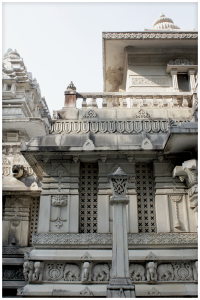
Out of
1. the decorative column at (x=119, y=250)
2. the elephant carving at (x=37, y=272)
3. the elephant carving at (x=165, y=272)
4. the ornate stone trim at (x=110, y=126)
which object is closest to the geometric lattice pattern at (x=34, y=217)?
the elephant carving at (x=37, y=272)

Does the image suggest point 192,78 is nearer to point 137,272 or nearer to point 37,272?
point 137,272

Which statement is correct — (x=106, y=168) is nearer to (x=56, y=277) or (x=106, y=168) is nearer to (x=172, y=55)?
(x=56, y=277)

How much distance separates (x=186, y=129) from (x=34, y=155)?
5.67 meters

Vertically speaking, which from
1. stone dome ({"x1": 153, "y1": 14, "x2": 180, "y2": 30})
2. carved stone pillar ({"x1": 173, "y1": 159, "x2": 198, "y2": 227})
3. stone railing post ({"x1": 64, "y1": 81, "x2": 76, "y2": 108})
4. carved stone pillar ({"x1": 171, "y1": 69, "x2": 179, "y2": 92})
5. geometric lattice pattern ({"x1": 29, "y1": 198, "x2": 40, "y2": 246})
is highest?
stone dome ({"x1": 153, "y1": 14, "x2": 180, "y2": 30})

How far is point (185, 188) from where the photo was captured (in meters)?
11.3

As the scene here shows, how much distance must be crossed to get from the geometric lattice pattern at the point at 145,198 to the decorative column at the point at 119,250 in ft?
10.2

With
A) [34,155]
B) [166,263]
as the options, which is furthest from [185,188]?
[34,155]

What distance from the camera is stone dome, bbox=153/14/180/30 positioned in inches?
767

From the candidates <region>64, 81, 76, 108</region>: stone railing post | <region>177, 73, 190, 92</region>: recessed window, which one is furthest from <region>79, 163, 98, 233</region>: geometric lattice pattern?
<region>177, 73, 190, 92</region>: recessed window

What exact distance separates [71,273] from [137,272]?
2.21 m

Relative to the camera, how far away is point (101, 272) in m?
10.2

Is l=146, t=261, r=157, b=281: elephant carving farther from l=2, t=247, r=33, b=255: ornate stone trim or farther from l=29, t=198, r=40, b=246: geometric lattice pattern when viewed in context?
l=29, t=198, r=40, b=246: geometric lattice pattern

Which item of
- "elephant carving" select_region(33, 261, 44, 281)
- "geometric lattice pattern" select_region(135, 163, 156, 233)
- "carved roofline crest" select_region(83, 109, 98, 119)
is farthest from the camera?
"carved roofline crest" select_region(83, 109, 98, 119)

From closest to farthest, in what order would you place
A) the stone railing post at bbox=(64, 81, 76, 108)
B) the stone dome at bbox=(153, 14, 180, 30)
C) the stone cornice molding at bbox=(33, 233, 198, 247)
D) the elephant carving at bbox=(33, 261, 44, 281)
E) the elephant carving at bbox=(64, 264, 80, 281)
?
the elephant carving at bbox=(33, 261, 44, 281) → the elephant carving at bbox=(64, 264, 80, 281) → the stone cornice molding at bbox=(33, 233, 198, 247) → the stone railing post at bbox=(64, 81, 76, 108) → the stone dome at bbox=(153, 14, 180, 30)
